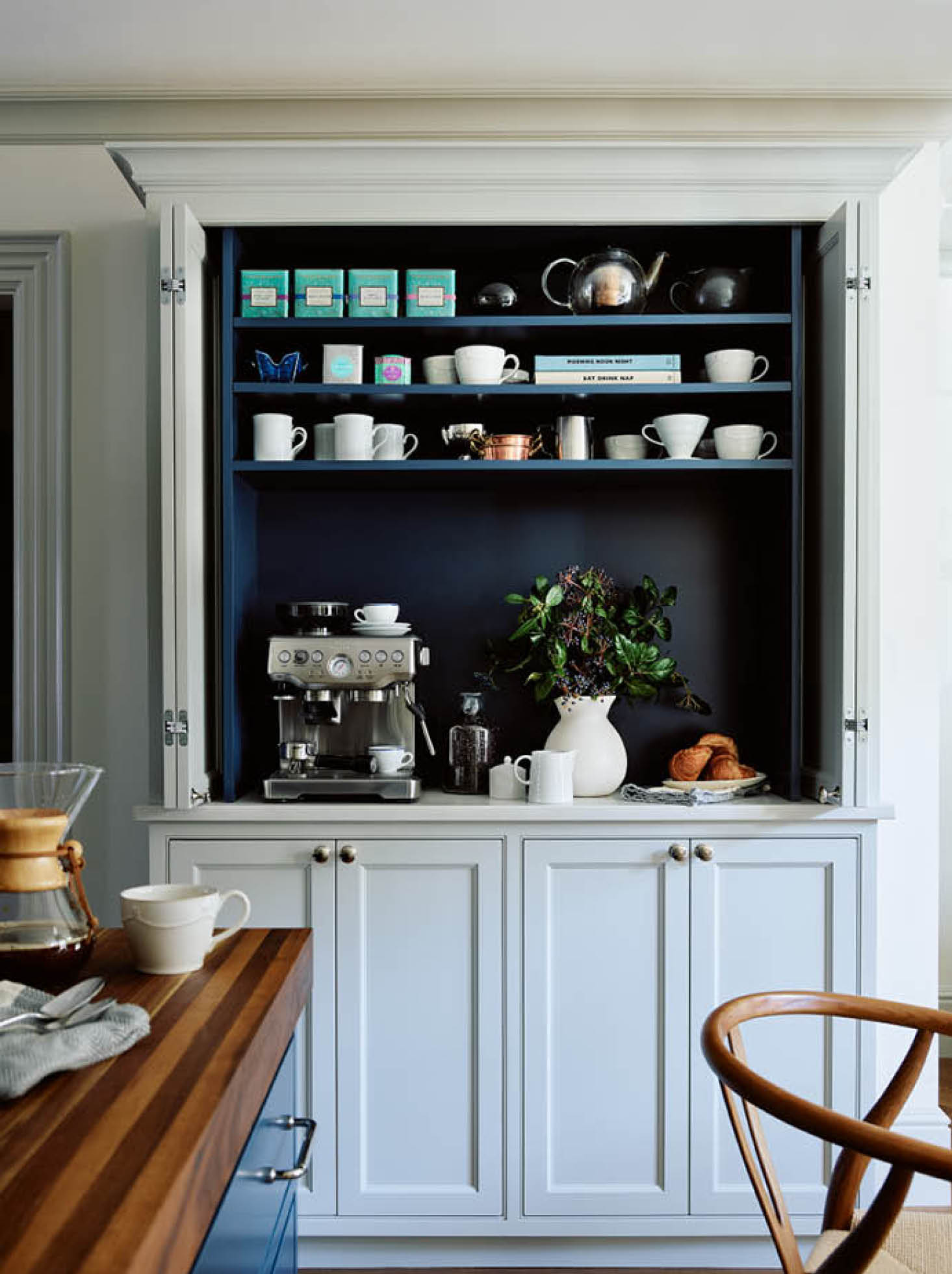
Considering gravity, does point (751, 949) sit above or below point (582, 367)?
below

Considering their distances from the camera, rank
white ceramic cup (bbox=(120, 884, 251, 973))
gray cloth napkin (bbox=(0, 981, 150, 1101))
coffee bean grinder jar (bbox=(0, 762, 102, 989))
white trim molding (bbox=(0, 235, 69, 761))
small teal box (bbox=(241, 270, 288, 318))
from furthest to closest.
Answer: white trim molding (bbox=(0, 235, 69, 761)) → small teal box (bbox=(241, 270, 288, 318)) → white ceramic cup (bbox=(120, 884, 251, 973)) → coffee bean grinder jar (bbox=(0, 762, 102, 989)) → gray cloth napkin (bbox=(0, 981, 150, 1101))

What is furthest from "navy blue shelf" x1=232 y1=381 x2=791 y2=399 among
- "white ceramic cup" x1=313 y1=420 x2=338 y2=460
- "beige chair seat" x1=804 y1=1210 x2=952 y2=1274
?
"beige chair seat" x1=804 y1=1210 x2=952 y2=1274

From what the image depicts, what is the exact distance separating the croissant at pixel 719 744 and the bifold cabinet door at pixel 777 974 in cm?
29

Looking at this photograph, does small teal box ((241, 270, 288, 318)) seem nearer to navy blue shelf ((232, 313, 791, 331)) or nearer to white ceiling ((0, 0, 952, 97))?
navy blue shelf ((232, 313, 791, 331))

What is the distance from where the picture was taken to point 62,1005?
3.86ft

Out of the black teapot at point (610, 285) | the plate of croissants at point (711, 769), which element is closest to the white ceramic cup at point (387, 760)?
the plate of croissants at point (711, 769)

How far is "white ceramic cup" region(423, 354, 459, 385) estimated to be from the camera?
2.56 m

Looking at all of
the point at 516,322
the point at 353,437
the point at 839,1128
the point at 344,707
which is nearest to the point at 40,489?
the point at 353,437

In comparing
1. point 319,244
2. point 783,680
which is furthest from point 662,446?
point 319,244

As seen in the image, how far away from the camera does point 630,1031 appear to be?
241cm

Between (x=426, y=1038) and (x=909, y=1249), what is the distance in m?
1.22

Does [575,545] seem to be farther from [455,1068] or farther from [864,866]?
[455,1068]

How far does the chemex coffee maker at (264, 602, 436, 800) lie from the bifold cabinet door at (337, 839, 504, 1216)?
6.6 inches

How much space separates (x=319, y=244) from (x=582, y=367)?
705 mm
